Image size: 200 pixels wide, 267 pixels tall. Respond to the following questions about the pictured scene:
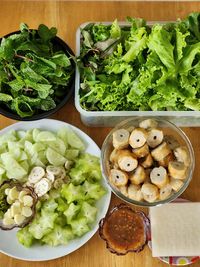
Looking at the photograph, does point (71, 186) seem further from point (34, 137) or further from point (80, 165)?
point (34, 137)

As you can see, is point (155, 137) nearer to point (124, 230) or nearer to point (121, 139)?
point (121, 139)

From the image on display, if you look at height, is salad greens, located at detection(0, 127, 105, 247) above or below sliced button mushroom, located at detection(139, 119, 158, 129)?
below

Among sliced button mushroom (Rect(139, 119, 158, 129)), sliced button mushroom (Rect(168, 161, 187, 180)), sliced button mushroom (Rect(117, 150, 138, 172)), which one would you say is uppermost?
sliced button mushroom (Rect(139, 119, 158, 129))

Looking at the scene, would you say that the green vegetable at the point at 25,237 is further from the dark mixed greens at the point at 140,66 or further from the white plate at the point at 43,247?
the dark mixed greens at the point at 140,66

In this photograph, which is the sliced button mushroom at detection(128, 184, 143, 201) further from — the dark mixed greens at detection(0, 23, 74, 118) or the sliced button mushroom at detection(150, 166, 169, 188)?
the dark mixed greens at detection(0, 23, 74, 118)

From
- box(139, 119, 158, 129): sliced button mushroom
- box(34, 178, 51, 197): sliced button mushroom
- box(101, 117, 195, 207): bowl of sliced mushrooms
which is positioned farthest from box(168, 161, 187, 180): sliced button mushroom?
box(34, 178, 51, 197): sliced button mushroom

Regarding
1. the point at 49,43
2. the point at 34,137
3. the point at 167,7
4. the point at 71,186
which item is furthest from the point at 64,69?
the point at 167,7
